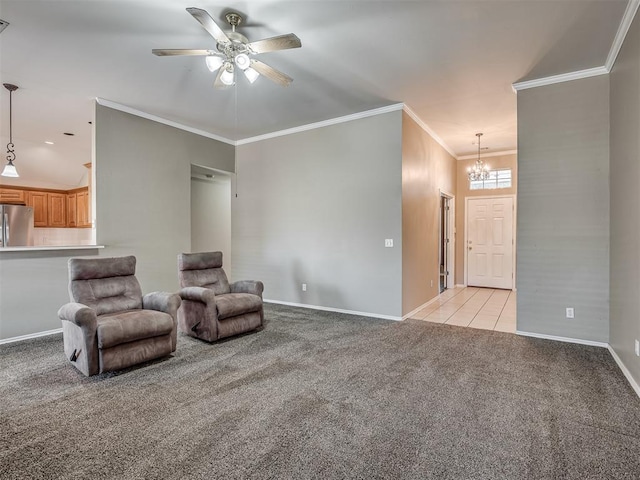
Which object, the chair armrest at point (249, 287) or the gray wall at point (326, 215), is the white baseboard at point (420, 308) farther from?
the chair armrest at point (249, 287)

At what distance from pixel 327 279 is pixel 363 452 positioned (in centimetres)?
346

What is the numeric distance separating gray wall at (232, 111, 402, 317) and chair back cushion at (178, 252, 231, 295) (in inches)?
59.7

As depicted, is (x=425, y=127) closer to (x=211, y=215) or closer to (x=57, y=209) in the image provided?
(x=211, y=215)

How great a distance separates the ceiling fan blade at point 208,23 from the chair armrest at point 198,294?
7.87ft

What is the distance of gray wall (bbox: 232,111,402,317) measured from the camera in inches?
184

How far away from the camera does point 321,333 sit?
158 inches

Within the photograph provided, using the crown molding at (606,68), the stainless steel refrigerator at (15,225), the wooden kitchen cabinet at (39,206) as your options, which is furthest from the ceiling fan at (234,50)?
the wooden kitchen cabinet at (39,206)

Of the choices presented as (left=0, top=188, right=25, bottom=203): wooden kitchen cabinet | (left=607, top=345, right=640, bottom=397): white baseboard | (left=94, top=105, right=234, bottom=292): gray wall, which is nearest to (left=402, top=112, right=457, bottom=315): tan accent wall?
(left=607, top=345, right=640, bottom=397): white baseboard

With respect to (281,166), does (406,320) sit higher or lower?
lower

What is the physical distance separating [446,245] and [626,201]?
4.60 meters

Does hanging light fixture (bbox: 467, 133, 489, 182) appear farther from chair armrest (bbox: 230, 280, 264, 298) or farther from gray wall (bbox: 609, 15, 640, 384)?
chair armrest (bbox: 230, 280, 264, 298)

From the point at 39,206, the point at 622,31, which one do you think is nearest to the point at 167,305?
the point at 622,31

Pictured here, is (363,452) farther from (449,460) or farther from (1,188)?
(1,188)

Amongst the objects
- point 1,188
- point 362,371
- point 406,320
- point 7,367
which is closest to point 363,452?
point 362,371
